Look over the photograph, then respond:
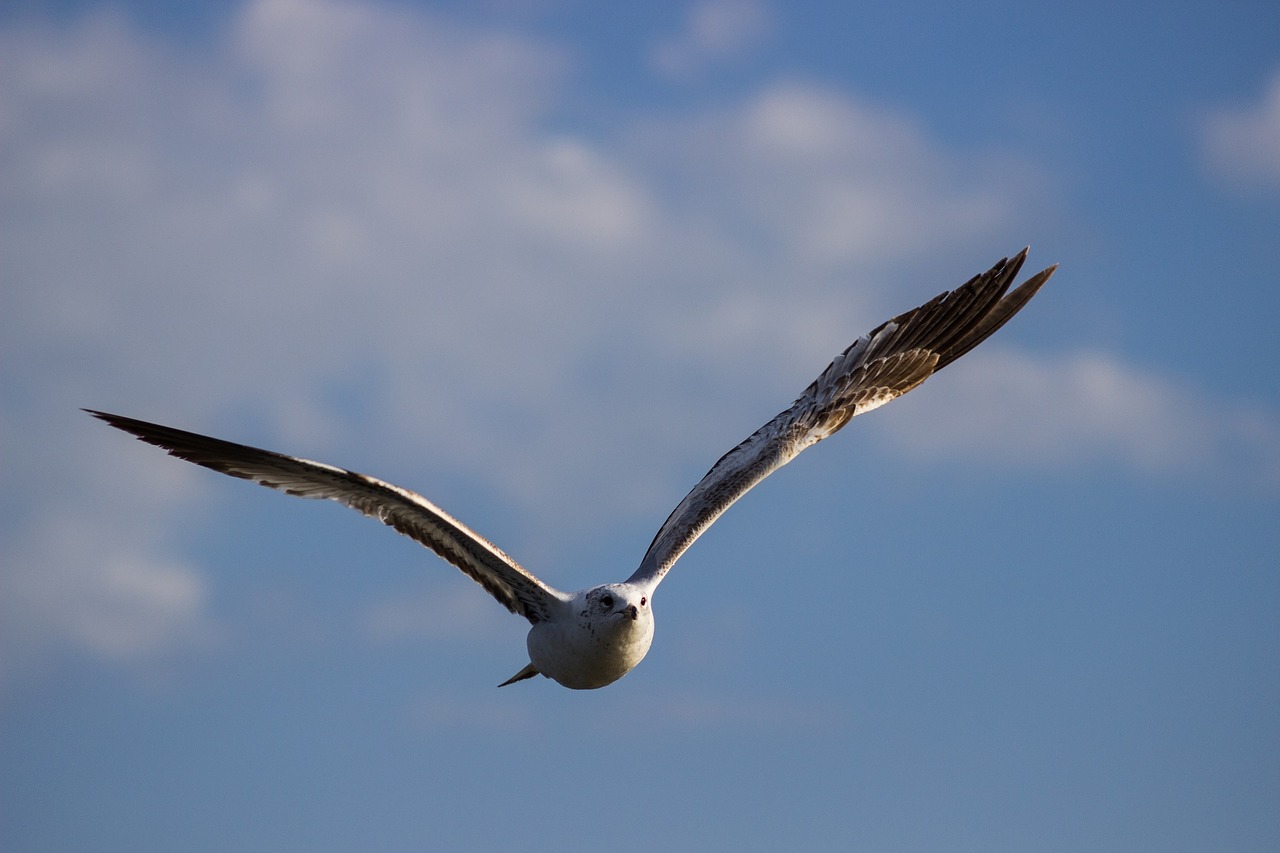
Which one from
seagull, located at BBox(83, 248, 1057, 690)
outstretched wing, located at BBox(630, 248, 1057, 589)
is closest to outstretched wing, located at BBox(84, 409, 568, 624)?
seagull, located at BBox(83, 248, 1057, 690)

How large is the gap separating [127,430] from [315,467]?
205 cm

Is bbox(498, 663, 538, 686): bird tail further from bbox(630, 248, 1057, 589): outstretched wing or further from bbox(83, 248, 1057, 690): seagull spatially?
bbox(630, 248, 1057, 589): outstretched wing

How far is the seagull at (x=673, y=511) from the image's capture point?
669 inches

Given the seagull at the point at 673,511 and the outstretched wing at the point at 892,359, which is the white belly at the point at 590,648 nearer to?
the seagull at the point at 673,511

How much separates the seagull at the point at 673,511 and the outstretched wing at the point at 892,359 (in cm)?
2

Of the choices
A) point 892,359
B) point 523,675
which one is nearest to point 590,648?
point 523,675

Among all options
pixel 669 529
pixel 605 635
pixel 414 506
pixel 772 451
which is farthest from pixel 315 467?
pixel 772 451

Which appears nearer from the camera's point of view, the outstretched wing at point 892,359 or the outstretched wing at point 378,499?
the outstretched wing at point 378,499

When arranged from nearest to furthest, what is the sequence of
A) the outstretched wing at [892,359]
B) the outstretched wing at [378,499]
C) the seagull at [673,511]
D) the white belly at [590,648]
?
the outstretched wing at [378,499] → the seagull at [673,511] → the white belly at [590,648] → the outstretched wing at [892,359]

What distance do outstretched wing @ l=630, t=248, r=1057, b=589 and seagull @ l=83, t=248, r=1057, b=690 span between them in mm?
16

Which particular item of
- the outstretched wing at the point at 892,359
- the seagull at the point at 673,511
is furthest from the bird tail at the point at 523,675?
the outstretched wing at the point at 892,359

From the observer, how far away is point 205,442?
55.4ft

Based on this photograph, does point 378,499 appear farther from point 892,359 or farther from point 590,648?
point 892,359

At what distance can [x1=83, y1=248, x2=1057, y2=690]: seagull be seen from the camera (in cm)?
1700
